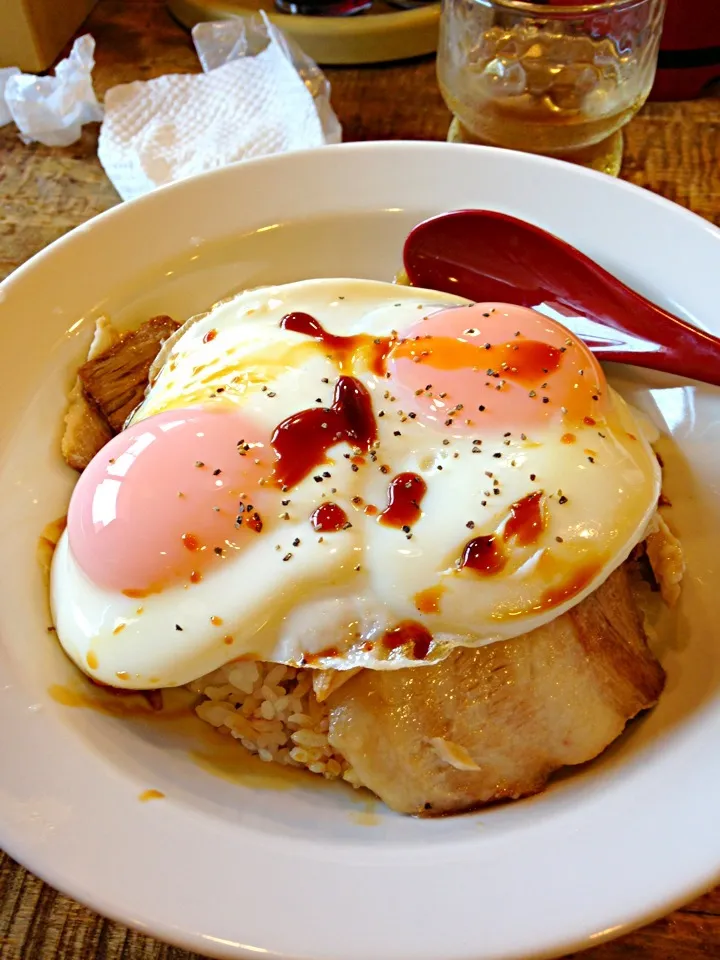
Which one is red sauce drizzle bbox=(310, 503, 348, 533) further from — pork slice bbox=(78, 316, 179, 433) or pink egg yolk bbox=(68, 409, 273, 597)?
pork slice bbox=(78, 316, 179, 433)

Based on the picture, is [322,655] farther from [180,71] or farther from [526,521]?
[180,71]

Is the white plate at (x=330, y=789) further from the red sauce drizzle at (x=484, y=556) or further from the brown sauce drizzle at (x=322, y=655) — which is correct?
the red sauce drizzle at (x=484, y=556)

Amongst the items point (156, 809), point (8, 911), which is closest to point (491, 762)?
point (156, 809)

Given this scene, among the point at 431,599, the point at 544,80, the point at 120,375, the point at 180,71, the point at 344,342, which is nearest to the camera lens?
the point at 431,599

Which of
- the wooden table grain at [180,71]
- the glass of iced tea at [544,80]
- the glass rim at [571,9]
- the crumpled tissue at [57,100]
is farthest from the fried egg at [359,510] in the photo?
the crumpled tissue at [57,100]

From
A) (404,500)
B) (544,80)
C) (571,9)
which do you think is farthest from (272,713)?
(544,80)

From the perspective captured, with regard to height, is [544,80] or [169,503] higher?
[544,80]

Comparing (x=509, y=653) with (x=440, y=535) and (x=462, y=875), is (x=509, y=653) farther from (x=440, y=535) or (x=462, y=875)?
(x=462, y=875)
